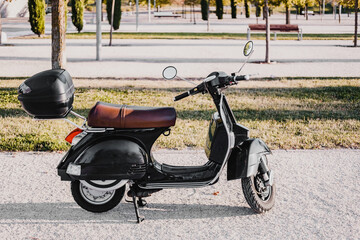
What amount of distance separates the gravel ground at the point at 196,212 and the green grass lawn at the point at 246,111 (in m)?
1.11

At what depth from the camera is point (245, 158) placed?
421 cm

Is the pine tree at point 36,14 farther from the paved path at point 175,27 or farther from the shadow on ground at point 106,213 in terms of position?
the shadow on ground at point 106,213

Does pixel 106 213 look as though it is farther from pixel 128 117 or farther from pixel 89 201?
pixel 128 117

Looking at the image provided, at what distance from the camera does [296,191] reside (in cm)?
486

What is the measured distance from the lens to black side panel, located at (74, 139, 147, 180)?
4070 mm

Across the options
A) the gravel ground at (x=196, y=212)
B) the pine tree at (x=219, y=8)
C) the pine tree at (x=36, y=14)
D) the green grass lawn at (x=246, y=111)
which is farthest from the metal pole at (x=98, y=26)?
the pine tree at (x=219, y=8)

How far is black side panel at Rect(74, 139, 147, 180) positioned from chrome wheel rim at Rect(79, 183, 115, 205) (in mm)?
221

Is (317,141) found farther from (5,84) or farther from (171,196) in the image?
(5,84)

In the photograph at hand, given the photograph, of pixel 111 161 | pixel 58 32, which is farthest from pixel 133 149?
pixel 58 32

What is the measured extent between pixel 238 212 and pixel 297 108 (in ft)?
15.7

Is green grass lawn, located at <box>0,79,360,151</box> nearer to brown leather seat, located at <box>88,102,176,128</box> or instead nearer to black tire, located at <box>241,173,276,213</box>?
black tire, located at <box>241,173,276,213</box>

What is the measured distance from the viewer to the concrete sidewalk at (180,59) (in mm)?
13633

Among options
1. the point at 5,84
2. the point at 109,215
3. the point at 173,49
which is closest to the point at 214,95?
the point at 109,215

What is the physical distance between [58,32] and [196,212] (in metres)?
6.40
